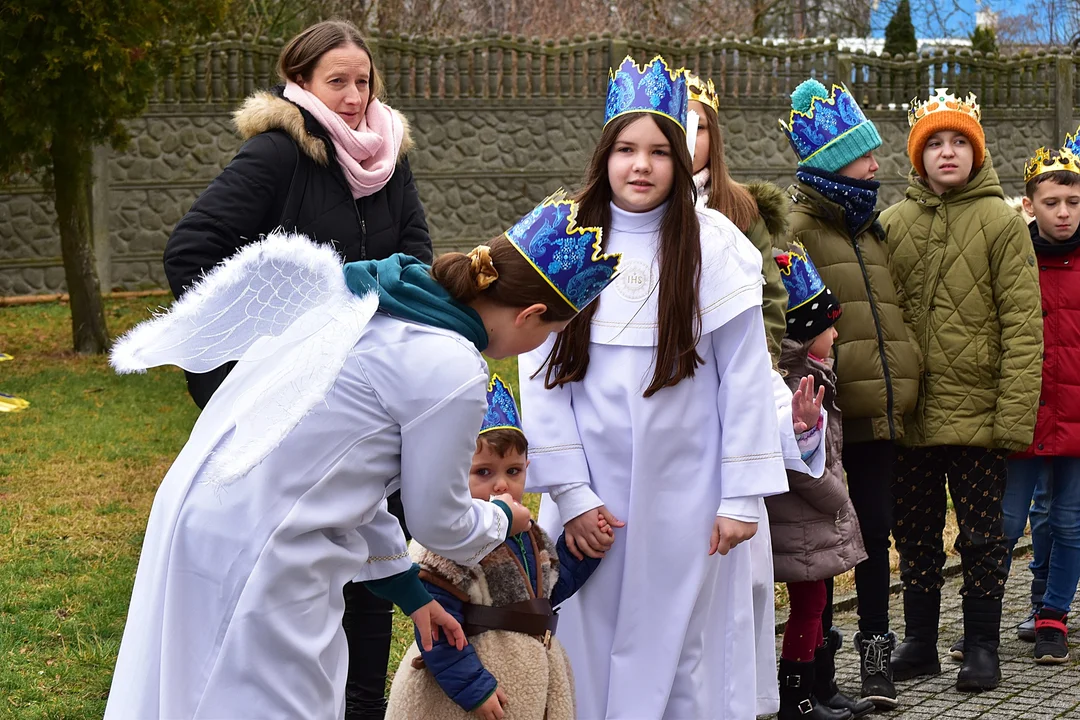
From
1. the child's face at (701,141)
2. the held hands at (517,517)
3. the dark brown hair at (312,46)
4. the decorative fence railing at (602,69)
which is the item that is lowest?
the held hands at (517,517)

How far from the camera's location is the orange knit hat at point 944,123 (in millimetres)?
5035

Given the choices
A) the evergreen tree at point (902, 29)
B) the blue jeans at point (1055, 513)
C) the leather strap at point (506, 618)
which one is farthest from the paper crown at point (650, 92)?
the evergreen tree at point (902, 29)

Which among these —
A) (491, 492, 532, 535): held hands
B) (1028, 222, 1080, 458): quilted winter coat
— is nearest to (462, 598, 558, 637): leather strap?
(491, 492, 532, 535): held hands

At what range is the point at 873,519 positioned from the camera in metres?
4.78

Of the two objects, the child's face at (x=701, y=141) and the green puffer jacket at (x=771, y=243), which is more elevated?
the child's face at (x=701, y=141)

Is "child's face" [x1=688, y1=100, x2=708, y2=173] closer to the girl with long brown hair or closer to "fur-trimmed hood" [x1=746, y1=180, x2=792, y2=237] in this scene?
"fur-trimmed hood" [x1=746, y1=180, x2=792, y2=237]

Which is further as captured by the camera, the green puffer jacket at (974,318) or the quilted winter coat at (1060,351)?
the quilted winter coat at (1060,351)

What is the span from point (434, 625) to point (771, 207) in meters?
1.95

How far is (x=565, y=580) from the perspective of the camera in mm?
3604

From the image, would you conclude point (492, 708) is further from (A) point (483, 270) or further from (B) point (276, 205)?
(B) point (276, 205)

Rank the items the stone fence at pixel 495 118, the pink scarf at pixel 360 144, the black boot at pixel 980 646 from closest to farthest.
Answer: the pink scarf at pixel 360 144 < the black boot at pixel 980 646 < the stone fence at pixel 495 118

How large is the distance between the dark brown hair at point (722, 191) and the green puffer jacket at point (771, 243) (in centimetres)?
6

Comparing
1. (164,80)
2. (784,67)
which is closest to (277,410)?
(164,80)

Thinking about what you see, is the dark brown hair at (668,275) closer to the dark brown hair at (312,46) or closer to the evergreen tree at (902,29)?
the dark brown hair at (312,46)
